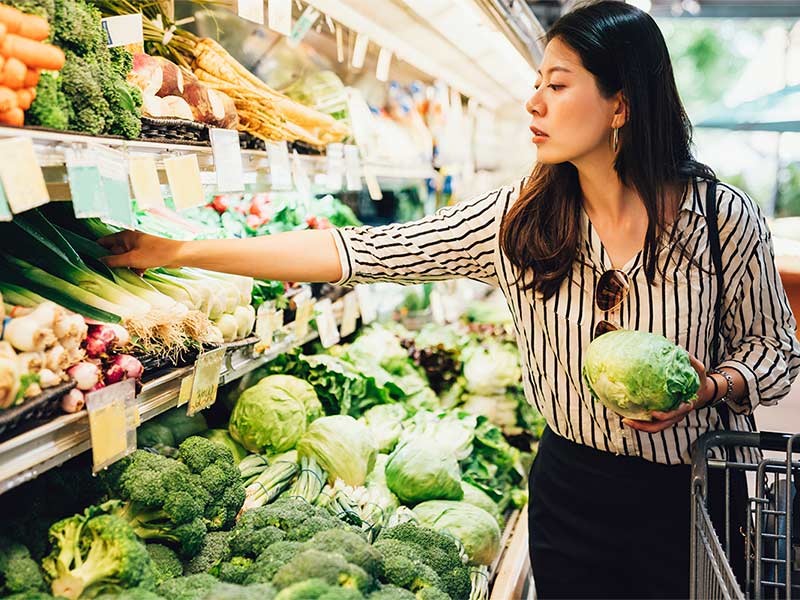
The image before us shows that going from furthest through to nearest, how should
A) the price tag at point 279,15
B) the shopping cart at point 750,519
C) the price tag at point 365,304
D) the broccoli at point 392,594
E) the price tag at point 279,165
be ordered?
the price tag at point 365,304, the price tag at point 279,165, the price tag at point 279,15, the broccoli at point 392,594, the shopping cart at point 750,519

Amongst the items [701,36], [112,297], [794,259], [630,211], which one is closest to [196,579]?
[112,297]

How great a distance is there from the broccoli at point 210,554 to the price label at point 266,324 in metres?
0.72

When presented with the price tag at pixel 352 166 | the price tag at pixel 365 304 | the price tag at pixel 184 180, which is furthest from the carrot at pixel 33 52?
the price tag at pixel 365 304

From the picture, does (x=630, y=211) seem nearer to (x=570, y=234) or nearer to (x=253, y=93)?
(x=570, y=234)

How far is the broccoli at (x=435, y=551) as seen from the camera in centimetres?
192

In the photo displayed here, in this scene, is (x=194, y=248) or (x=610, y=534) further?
(x=610, y=534)

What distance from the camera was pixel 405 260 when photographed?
212cm

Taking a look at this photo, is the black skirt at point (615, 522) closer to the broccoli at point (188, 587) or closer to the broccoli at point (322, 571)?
the broccoli at point (322, 571)

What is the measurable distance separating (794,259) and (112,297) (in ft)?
7.13

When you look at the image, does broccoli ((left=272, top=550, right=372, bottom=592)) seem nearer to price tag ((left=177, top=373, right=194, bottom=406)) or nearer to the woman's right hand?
price tag ((left=177, top=373, right=194, bottom=406))

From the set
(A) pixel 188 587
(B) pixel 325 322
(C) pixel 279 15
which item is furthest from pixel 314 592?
(B) pixel 325 322

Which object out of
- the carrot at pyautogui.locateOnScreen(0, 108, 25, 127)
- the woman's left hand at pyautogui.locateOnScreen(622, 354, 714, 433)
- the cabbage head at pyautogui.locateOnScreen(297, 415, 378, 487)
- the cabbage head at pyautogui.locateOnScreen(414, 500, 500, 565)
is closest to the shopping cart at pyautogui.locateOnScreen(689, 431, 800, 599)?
the woman's left hand at pyautogui.locateOnScreen(622, 354, 714, 433)

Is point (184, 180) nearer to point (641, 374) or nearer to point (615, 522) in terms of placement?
point (641, 374)

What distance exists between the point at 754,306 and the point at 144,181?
1391 millimetres
